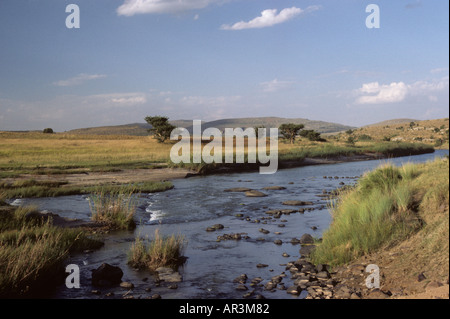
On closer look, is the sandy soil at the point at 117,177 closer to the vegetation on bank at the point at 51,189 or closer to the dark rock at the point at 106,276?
the vegetation on bank at the point at 51,189

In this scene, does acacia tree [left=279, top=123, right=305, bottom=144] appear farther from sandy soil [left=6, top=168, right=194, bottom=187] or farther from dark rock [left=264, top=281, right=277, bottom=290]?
dark rock [left=264, top=281, right=277, bottom=290]

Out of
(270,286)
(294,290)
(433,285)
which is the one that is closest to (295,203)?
(270,286)

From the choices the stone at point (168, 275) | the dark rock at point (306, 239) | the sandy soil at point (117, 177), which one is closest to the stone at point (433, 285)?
the stone at point (168, 275)

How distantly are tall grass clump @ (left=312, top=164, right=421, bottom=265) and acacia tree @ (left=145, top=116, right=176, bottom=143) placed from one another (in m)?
66.7

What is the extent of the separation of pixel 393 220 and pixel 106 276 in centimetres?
701

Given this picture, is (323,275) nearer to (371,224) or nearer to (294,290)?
(294,290)

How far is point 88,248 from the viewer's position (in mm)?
13258

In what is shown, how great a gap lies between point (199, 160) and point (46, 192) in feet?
65.9

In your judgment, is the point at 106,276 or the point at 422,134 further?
the point at 422,134

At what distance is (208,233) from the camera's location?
51.0 feet

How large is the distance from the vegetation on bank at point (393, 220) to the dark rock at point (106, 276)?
492 centimetres

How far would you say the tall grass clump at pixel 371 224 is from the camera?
1031cm

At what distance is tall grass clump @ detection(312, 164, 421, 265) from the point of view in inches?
406

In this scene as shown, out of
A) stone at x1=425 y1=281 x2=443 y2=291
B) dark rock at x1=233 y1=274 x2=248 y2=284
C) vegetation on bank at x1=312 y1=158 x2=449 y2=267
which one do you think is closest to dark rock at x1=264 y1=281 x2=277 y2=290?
dark rock at x1=233 y1=274 x2=248 y2=284
